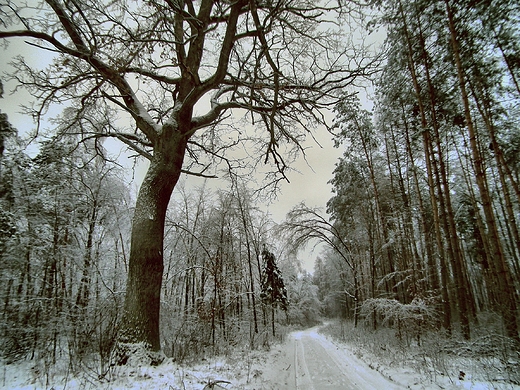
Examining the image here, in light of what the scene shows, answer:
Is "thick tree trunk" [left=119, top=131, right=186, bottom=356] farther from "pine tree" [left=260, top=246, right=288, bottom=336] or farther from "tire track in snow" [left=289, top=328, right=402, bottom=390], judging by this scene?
"pine tree" [left=260, top=246, right=288, bottom=336]

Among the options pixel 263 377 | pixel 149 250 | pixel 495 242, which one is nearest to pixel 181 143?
pixel 149 250

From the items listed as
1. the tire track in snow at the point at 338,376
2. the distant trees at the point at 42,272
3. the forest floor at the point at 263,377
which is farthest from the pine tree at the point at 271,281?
the distant trees at the point at 42,272

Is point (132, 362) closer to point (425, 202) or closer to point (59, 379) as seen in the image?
point (59, 379)

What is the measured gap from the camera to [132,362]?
10.8 ft

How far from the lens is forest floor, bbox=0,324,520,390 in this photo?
3.01 m

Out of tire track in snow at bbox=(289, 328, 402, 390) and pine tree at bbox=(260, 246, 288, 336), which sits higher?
pine tree at bbox=(260, 246, 288, 336)

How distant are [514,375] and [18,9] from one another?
908 centimetres

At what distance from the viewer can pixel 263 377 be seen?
512cm

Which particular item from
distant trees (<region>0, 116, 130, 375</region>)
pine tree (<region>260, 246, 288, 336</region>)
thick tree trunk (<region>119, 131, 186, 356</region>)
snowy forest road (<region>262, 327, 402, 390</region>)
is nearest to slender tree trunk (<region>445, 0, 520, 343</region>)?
snowy forest road (<region>262, 327, 402, 390</region>)

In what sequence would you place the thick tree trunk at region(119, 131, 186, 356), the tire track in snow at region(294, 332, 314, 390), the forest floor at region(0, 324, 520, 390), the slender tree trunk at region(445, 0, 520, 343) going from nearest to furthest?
the forest floor at region(0, 324, 520, 390)
the thick tree trunk at region(119, 131, 186, 356)
the slender tree trunk at region(445, 0, 520, 343)
the tire track in snow at region(294, 332, 314, 390)

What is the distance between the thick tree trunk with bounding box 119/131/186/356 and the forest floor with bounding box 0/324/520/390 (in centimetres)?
45

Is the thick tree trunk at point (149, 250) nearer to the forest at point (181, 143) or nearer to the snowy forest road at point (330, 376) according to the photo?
the forest at point (181, 143)

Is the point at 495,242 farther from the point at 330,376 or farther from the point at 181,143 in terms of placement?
the point at 181,143

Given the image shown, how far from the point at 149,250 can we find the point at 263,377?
12.5 ft
